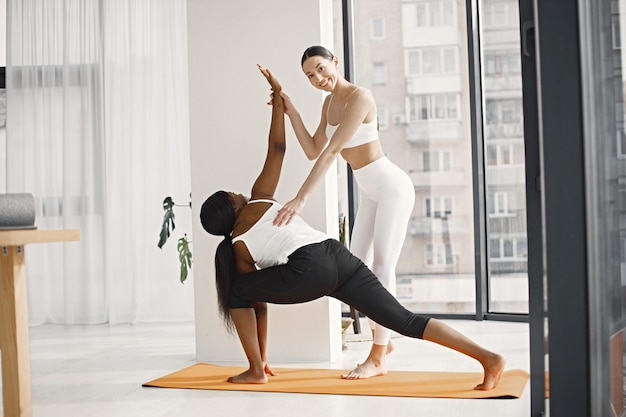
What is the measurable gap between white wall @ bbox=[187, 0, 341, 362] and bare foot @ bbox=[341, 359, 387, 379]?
1.37ft

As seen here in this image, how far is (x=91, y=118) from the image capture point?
5.81m

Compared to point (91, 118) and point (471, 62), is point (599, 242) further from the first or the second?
point (91, 118)

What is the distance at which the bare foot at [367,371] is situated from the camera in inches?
133

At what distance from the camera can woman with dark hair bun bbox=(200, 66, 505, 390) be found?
3.09 meters

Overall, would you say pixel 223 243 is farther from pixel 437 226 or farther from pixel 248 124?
pixel 437 226

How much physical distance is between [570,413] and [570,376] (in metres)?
0.07

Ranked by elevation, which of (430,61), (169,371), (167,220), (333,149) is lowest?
(169,371)

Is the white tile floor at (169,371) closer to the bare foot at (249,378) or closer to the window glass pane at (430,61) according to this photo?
the bare foot at (249,378)

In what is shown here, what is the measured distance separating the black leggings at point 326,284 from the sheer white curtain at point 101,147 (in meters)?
2.52

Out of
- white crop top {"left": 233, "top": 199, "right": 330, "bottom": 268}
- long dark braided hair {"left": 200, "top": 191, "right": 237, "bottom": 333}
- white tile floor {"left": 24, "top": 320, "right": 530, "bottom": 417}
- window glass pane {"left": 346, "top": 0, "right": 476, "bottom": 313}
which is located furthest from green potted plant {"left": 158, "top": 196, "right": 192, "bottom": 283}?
white crop top {"left": 233, "top": 199, "right": 330, "bottom": 268}

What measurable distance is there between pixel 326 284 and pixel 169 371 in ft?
3.31

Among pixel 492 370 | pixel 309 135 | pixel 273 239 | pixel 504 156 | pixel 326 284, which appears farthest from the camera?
pixel 504 156

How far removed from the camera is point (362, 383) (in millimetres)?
3283

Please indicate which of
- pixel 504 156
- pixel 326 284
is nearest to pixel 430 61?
pixel 504 156
